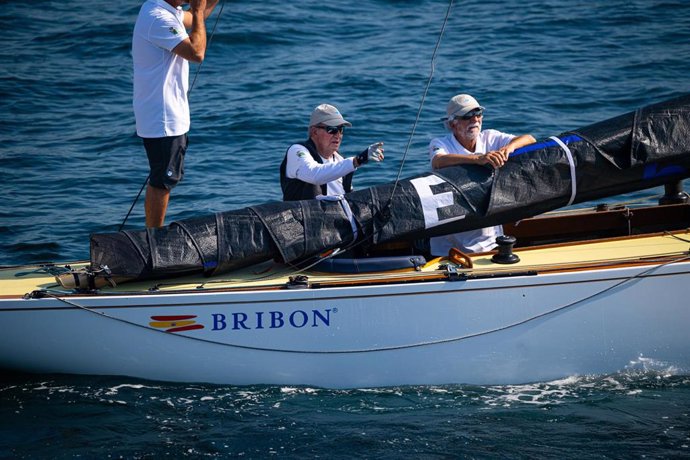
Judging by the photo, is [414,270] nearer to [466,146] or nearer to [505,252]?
[505,252]

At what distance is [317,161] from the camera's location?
608 cm

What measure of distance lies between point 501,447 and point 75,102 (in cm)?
866

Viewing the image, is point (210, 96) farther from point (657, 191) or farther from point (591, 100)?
point (657, 191)

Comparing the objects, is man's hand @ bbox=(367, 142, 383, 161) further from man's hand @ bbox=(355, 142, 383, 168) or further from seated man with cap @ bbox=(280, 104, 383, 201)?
seated man with cap @ bbox=(280, 104, 383, 201)

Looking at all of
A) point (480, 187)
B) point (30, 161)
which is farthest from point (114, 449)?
point (30, 161)

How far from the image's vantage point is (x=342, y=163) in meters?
5.81

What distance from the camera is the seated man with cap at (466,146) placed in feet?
20.0

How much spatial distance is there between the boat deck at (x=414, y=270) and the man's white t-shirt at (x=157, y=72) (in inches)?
40.7

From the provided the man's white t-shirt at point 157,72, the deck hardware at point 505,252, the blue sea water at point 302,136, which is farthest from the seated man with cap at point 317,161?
the blue sea water at point 302,136

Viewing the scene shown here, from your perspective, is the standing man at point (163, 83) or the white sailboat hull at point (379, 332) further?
the standing man at point (163, 83)

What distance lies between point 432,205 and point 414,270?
40 centimetres

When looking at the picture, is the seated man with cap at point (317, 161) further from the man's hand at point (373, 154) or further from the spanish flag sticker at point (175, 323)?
the spanish flag sticker at point (175, 323)

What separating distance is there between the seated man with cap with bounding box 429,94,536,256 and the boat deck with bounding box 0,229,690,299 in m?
0.21

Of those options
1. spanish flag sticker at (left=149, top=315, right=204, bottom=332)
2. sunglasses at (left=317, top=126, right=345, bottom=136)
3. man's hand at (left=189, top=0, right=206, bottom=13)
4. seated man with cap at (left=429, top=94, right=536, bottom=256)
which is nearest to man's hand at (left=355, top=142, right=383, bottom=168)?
sunglasses at (left=317, top=126, right=345, bottom=136)
